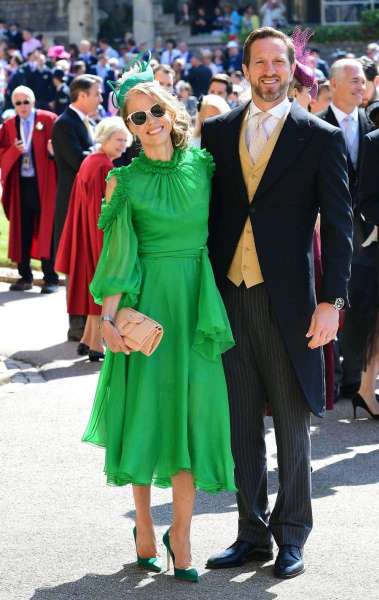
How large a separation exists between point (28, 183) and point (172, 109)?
826 centimetres

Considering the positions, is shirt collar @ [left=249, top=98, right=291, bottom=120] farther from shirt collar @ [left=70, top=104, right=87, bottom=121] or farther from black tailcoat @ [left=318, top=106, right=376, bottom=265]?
shirt collar @ [left=70, top=104, right=87, bottom=121]

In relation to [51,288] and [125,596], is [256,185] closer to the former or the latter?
[125,596]

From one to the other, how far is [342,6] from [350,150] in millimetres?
30278

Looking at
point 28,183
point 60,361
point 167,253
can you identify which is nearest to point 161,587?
point 167,253

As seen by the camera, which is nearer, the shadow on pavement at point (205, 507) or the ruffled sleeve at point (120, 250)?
the ruffled sleeve at point (120, 250)

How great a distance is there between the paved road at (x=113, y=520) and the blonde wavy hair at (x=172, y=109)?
163 cm

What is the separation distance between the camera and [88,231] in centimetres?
977

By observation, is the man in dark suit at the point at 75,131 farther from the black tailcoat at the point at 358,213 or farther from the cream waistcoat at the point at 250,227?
the cream waistcoat at the point at 250,227

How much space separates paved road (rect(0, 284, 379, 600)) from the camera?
4.80 meters

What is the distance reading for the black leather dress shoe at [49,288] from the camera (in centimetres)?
1274

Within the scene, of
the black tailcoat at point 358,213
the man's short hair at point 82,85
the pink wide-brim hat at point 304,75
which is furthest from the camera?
the man's short hair at point 82,85

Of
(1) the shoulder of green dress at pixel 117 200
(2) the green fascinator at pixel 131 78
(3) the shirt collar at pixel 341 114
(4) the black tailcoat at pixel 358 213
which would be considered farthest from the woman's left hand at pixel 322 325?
(3) the shirt collar at pixel 341 114

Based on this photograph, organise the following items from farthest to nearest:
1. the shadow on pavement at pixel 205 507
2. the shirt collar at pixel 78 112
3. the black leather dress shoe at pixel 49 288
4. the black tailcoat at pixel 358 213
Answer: the black leather dress shoe at pixel 49 288, the shirt collar at pixel 78 112, the black tailcoat at pixel 358 213, the shadow on pavement at pixel 205 507

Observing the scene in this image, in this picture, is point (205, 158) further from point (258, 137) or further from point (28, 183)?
point (28, 183)
